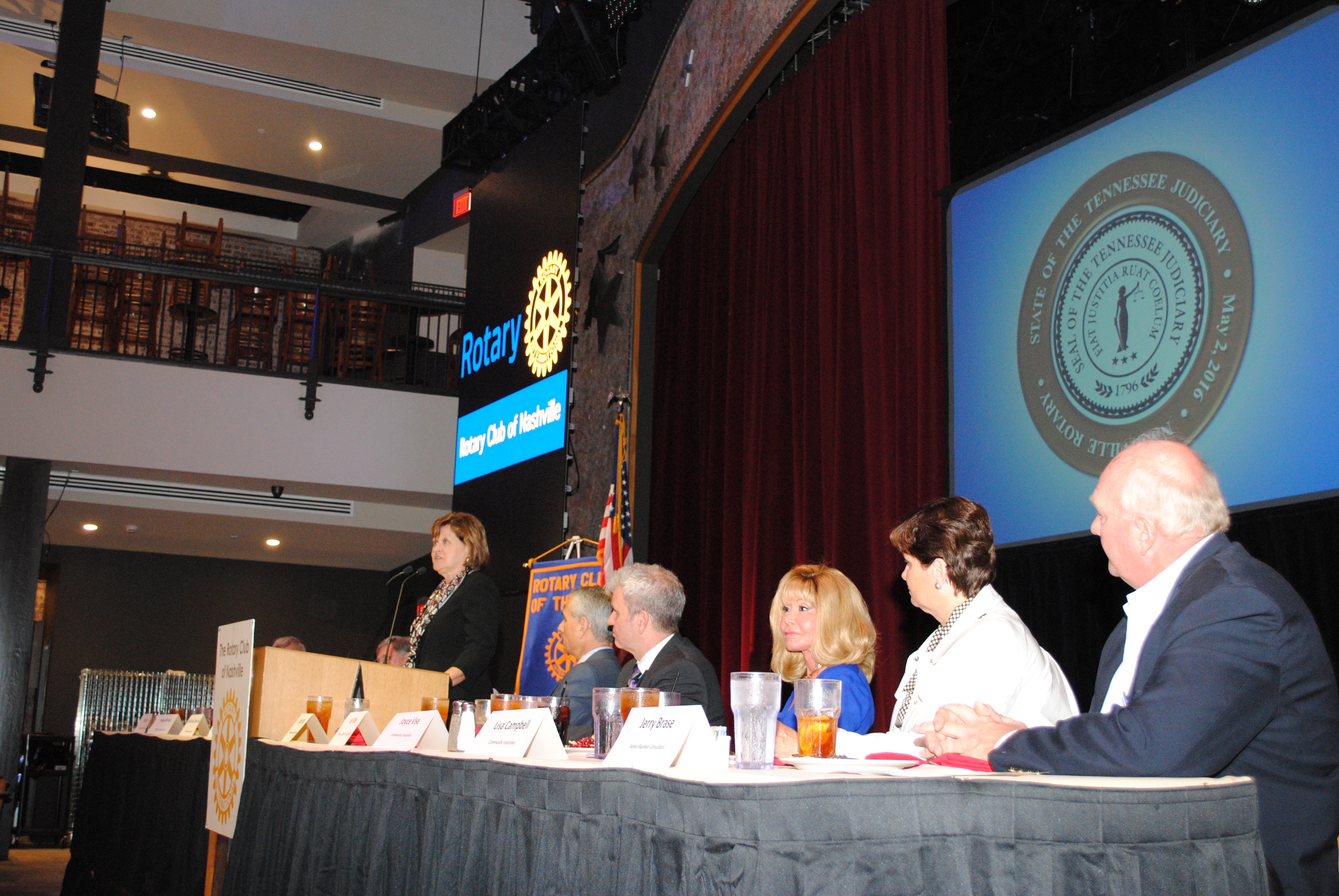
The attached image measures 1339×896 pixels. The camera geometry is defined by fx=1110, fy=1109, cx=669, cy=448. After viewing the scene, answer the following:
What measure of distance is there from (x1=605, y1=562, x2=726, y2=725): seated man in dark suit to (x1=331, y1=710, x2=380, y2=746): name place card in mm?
703

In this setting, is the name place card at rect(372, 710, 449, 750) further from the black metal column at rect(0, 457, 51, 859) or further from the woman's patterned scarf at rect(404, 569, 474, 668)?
the black metal column at rect(0, 457, 51, 859)

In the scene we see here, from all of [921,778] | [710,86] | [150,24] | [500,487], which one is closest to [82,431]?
[500,487]

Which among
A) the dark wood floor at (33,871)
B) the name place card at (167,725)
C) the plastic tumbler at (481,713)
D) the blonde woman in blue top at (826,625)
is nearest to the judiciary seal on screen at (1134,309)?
the blonde woman in blue top at (826,625)

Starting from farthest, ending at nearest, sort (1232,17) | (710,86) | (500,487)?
(500,487) → (710,86) → (1232,17)

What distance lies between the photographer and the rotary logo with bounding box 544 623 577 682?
210 inches

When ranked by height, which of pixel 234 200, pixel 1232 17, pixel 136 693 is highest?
pixel 234 200

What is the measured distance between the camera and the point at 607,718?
1.85m

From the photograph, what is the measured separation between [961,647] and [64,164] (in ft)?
27.1

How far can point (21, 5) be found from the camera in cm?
987

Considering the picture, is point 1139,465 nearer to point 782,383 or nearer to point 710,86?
point 782,383

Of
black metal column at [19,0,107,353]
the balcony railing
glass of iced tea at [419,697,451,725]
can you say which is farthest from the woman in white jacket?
black metal column at [19,0,107,353]

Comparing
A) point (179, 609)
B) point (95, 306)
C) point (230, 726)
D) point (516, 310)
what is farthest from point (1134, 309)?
point (179, 609)

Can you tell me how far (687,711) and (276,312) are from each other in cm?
1081

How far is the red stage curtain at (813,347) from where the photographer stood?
4.23m
